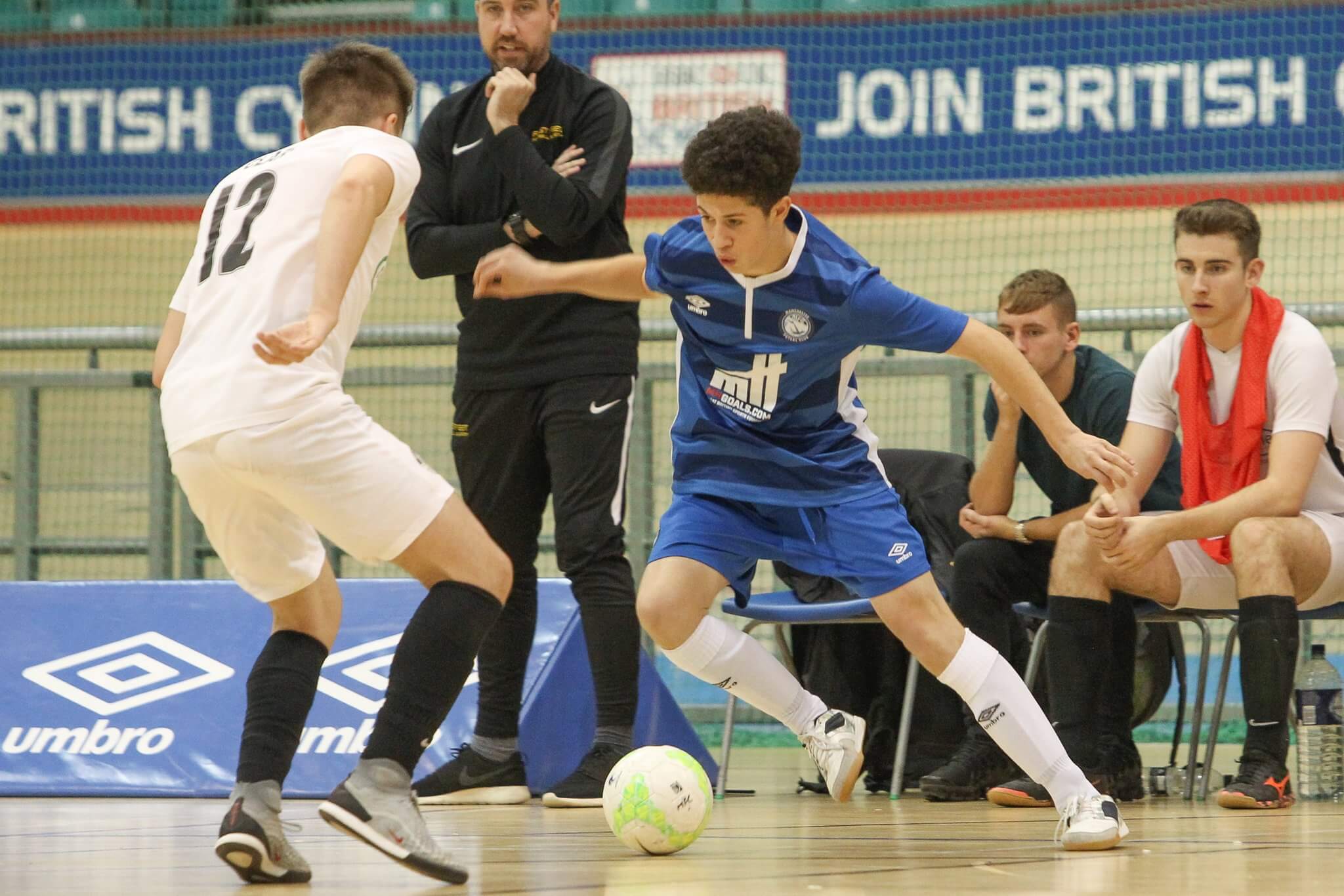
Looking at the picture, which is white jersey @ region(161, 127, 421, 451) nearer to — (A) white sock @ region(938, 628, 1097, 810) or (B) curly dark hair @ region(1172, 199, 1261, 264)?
(A) white sock @ region(938, 628, 1097, 810)

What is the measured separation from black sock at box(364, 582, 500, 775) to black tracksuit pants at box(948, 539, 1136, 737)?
7.96 feet

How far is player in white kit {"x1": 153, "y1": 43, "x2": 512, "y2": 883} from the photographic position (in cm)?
291

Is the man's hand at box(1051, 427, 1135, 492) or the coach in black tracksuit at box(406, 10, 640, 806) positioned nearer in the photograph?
the man's hand at box(1051, 427, 1135, 492)

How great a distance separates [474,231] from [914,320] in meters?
1.74

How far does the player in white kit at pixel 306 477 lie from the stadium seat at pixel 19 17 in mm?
9400

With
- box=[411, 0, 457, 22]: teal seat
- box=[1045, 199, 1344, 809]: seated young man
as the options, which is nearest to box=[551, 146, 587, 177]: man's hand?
box=[1045, 199, 1344, 809]: seated young man

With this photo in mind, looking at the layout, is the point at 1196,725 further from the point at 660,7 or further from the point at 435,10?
the point at 435,10

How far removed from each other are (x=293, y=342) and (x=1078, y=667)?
8.85ft

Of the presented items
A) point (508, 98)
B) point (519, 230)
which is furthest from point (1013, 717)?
point (508, 98)

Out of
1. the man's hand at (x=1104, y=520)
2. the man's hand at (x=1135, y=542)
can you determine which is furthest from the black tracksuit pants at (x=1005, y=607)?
the man's hand at (x=1104, y=520)

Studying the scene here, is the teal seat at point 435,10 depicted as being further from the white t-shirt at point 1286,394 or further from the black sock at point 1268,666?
the black sock at point 1268,666

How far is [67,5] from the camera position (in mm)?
11609

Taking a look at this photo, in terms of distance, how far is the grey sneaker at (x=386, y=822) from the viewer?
279cm

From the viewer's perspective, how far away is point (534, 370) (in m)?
4.88
